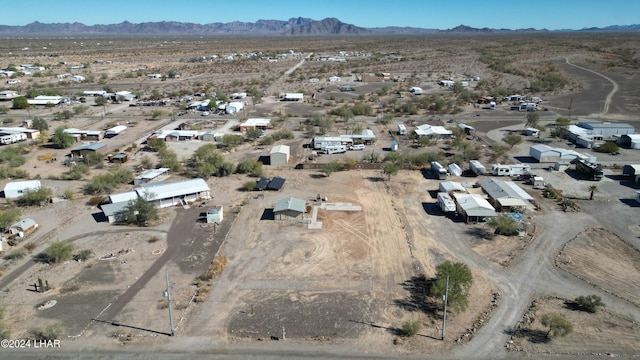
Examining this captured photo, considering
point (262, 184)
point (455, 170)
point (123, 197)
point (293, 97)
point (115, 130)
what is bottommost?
point (262, 184)

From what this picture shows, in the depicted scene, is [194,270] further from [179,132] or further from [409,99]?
[409,99]

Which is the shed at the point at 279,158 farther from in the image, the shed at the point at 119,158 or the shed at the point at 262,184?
the shed at the point at 119,158

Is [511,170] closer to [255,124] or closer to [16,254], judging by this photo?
[255,124]

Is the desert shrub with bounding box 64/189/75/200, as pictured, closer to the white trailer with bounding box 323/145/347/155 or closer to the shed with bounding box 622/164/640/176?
the white trailer with bounding box 323/145/347/155

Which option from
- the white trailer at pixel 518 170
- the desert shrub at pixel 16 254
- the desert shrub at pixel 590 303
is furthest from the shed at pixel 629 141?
the desert shrub at pixel 16 254

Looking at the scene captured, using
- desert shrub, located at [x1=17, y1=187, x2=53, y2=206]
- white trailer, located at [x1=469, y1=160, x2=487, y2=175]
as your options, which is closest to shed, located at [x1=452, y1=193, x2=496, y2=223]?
white trailer, located at [x1=469, y1=160, x2=487, y2=175]

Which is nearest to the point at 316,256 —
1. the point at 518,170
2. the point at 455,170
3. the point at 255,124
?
the point at 455,170
